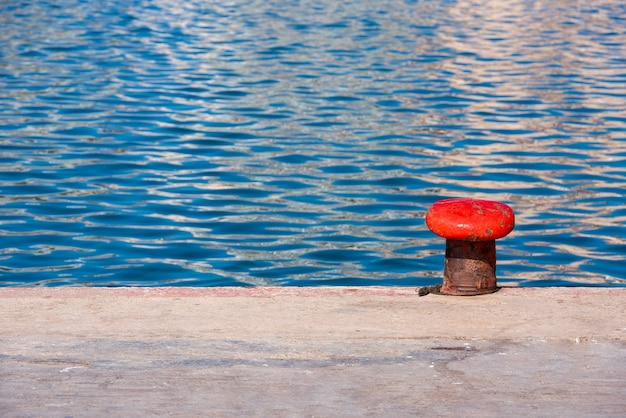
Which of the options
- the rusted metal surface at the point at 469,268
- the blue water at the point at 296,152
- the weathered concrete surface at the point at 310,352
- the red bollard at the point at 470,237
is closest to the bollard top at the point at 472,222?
the red bollard at the point at 470,237

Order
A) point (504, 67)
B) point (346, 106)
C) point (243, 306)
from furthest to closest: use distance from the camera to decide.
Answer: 1. point (504, 67)
2. point (346, 106)
3. point (243, 306)

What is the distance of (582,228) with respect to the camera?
9.56 meters

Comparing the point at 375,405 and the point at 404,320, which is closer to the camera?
the point at 375,405

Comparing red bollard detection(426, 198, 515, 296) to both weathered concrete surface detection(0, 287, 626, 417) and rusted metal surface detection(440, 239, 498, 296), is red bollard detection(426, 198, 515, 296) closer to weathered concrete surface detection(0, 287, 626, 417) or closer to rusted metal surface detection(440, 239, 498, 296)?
rusted metal surface detection(440, 239, 498, 296)

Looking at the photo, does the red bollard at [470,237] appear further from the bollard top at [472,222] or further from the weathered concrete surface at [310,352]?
the weathered concrete surface at [310,352]

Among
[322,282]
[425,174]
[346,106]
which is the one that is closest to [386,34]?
[346,106]

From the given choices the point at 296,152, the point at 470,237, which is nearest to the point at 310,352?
the point at 470,237

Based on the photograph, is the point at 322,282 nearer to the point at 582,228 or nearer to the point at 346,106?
the point at 582,228

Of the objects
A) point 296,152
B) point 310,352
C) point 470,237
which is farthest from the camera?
point 296,152

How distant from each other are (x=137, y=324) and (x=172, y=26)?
20669 millimetres

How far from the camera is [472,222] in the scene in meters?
5.77

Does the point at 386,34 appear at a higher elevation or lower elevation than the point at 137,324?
lower

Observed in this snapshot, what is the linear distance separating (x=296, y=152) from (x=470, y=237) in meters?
6.86

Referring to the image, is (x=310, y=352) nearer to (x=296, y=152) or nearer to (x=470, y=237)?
(x=470, y=237)
